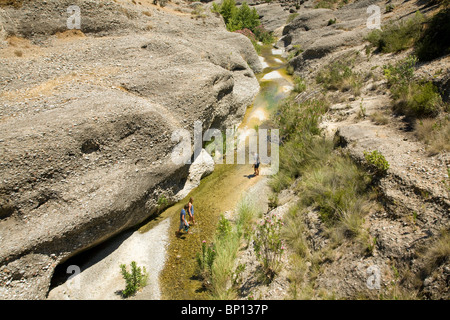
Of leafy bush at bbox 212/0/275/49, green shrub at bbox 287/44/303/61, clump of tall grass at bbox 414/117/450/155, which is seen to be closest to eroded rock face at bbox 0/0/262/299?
clump of tall grass at bbox 414/117/450/155

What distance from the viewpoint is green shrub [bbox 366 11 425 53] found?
16.3 metres

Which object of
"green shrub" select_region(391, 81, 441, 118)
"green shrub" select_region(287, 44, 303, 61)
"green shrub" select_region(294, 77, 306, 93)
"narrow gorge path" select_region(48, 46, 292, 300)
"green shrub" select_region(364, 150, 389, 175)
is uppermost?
"green shrub" select_region(287, 44, 303, 61)

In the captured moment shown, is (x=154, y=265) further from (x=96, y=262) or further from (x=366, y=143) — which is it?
(x=366, y=143)

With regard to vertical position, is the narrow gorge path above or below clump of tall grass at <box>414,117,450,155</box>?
below

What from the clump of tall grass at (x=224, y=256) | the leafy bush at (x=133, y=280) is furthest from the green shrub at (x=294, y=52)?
the leafy bush at (x=133, y=280)

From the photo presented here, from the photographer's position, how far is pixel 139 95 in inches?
518

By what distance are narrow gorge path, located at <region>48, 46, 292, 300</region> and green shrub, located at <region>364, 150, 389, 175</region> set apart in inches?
202

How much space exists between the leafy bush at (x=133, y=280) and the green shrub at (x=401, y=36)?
64.4ft

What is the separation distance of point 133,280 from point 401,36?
21112 millimetres

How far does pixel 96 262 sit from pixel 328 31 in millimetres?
31674

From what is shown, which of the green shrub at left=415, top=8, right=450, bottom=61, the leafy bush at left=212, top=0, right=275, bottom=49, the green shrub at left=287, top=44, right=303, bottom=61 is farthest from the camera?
the leafy bush at left=212, top=0, right=275, bottom=49

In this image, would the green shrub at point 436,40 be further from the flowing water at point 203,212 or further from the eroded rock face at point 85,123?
the eroded rock face at point 85,123

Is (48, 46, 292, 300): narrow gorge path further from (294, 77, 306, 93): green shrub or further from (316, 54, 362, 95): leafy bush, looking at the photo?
(294, 77, 306, 93): green shrub

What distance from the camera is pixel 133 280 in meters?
8.34
